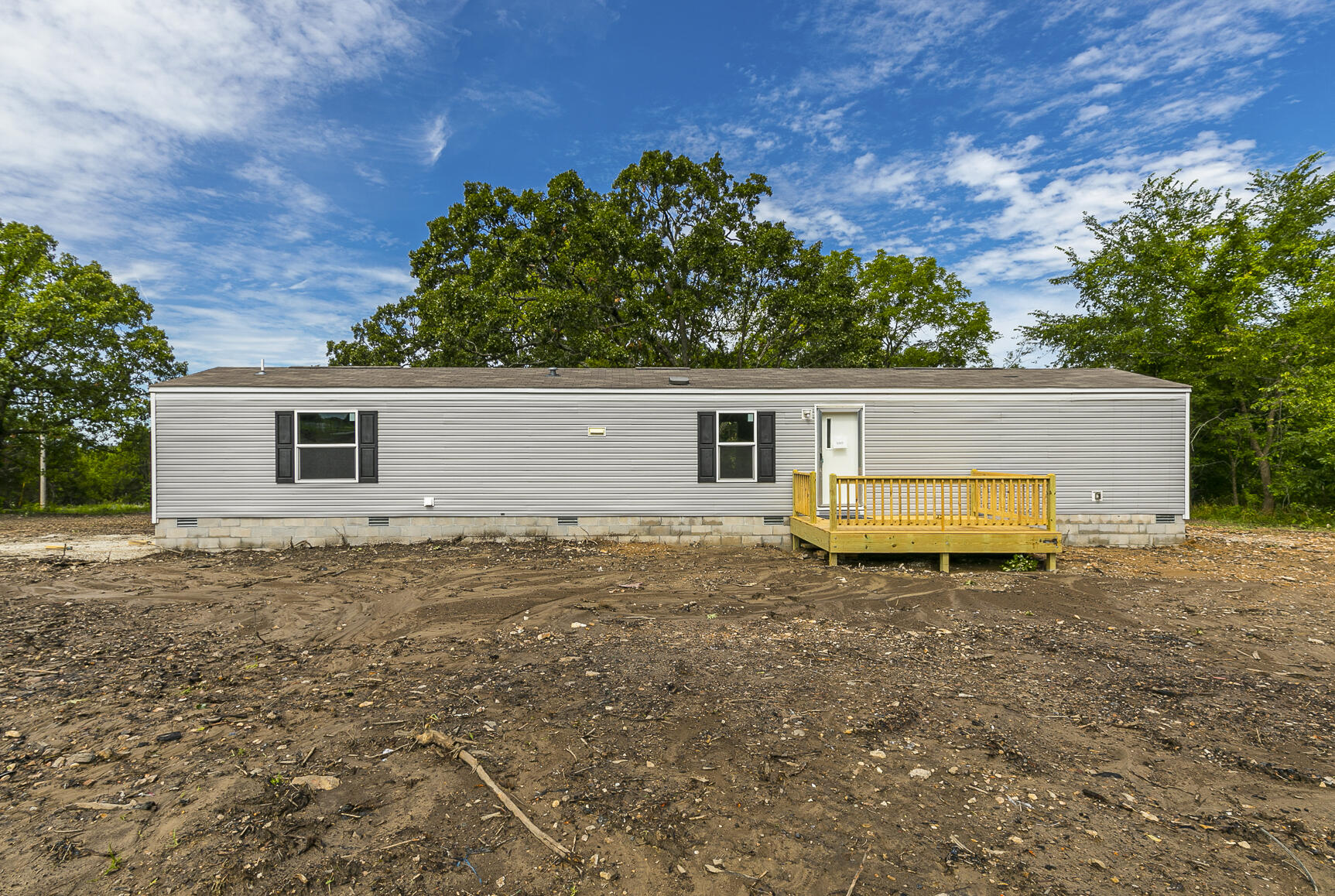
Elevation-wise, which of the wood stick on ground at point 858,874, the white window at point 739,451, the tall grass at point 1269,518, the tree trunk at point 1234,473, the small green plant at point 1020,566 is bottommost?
the tall grass at point 1269,518

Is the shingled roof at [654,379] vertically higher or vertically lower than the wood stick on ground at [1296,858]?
higher

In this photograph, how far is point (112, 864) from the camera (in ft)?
6.81

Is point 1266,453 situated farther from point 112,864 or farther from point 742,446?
point 112,864

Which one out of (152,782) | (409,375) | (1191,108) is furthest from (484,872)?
(1191,108)

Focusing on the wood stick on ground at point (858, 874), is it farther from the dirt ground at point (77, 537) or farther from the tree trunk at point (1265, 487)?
the tree trunk at point (1265, 487)

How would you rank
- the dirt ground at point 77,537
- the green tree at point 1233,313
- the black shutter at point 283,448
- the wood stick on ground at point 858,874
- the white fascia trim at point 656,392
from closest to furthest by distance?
the wood stick on ground at point 858,874, the dirt ground at point 77,537, the white fascia trim at point 656,392, the black shutter at point 283,448, the green tree at point 1233,313

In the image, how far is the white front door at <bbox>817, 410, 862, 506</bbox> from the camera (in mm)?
9734

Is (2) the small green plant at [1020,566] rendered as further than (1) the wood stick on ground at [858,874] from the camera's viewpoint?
Yes

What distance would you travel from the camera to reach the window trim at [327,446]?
30.7ft

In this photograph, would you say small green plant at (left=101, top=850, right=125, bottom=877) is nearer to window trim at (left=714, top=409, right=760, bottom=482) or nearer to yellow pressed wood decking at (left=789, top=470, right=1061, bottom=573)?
yellow pressed wood decking at (left=789, top=470, right=1061, bottom=573)

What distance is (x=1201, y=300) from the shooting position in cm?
1546

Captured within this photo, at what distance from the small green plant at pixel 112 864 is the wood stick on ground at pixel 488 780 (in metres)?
1.17

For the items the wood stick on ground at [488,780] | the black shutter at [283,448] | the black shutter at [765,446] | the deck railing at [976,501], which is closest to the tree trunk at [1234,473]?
the deck railing at [976,501]

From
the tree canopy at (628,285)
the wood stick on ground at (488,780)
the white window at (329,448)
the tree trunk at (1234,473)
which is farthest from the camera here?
the tree canopy at (628,285)
